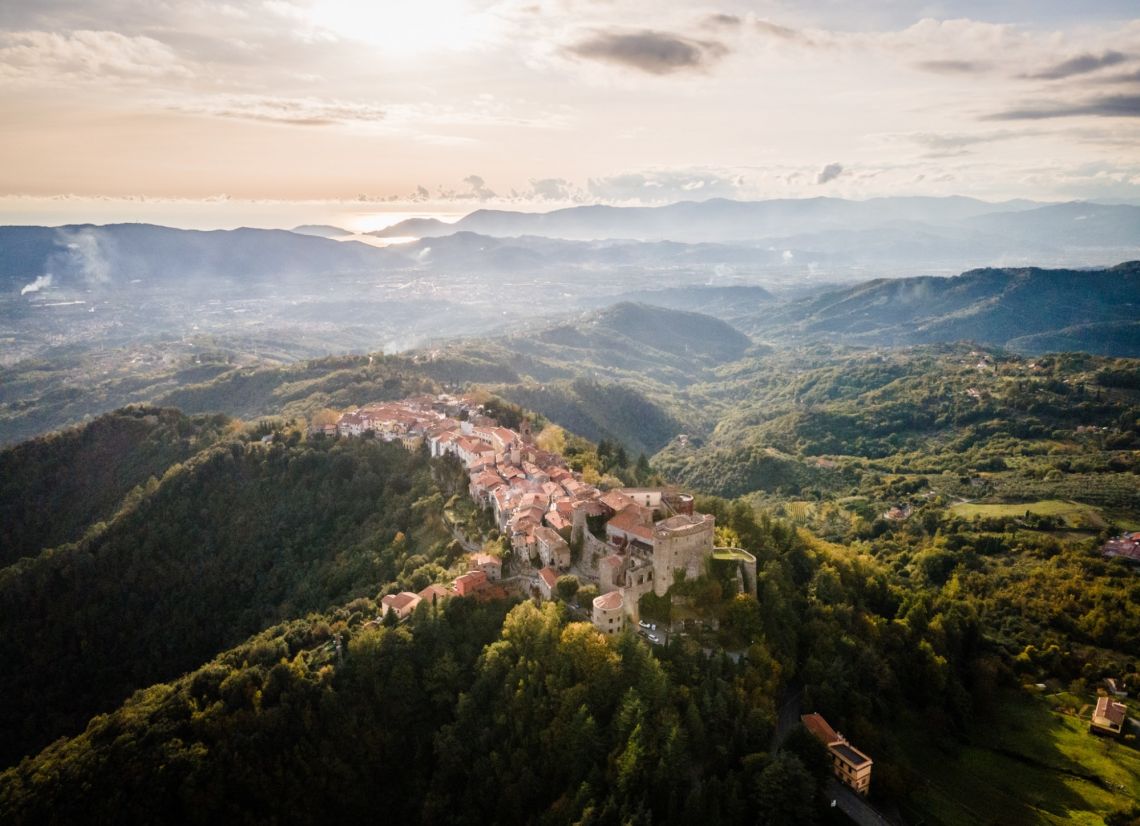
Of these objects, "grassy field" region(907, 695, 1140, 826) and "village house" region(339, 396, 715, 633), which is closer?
"grassy field" region(907, 695, 1140, 826)

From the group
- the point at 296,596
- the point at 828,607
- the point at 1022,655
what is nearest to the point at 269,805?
the point at 296,596

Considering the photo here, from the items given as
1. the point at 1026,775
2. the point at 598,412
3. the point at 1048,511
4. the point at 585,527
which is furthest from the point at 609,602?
the point at 598,412

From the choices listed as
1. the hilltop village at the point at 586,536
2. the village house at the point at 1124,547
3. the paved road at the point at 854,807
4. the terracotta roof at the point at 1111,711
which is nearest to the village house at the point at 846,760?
the paved road at the point at 854,807

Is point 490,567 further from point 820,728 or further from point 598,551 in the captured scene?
point 820,728

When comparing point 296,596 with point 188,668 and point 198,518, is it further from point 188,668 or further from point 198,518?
point 198,518

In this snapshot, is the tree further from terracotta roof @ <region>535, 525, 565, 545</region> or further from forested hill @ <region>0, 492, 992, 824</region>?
terracotta roof @ <region>535, 525, 565, 545</region>

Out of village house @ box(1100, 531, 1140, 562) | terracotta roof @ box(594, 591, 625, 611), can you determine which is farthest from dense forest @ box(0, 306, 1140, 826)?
terracotta roof @ box(594, 591, 625, 611)
